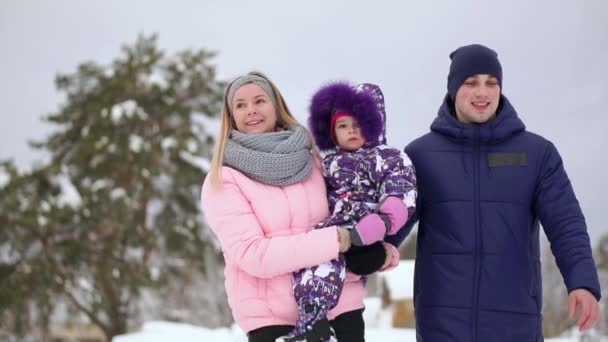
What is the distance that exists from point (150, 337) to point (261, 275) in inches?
194

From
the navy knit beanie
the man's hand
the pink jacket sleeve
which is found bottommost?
the man's hand

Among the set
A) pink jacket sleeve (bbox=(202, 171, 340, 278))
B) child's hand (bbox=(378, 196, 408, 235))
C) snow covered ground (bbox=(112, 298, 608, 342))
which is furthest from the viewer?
snow covered ground (bbox=(112, 298, 608, 342))

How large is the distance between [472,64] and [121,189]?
11.8 metres

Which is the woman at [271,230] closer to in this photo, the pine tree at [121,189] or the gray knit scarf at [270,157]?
the gray knit scarf at [270,157]

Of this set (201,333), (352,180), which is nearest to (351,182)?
(352,180)

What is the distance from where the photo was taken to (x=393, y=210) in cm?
238

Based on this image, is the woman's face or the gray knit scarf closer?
the gray knit scarf

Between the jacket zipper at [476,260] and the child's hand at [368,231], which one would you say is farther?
the jacket zipper at [476,260]

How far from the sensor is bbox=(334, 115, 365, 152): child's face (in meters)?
2.56

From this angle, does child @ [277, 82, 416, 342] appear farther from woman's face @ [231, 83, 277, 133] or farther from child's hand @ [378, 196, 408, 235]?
woman's face @ [231, 83, 277, 133]

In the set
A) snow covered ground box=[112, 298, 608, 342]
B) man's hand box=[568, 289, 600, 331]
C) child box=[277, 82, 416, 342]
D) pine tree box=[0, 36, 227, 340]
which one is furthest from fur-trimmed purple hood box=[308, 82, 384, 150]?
pine tree box=[0, 36, 227, 340]

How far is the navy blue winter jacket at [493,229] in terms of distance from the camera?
252 cm

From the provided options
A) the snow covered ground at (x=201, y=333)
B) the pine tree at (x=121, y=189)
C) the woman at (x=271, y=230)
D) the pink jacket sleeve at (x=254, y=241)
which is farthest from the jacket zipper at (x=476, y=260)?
the pine tree at (x=121, y=189)

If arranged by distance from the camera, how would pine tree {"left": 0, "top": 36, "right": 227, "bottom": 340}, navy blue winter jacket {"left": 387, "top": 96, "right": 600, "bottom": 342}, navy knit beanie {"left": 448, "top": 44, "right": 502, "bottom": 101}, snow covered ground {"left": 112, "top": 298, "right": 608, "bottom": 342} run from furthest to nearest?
pine tree {"left": 0, "top": 36, "right": 227, "bottom": 340} < snow covered ground {"left": 112, "top": 298, "right": 608, "bottom": 342} < navy knit beanie {"left": 448, "top": 44, "right": 502, "bottom": 101} < navy blue winter jacket {"left": 387, "top": 96, "right": 600, "bottom": 342}
